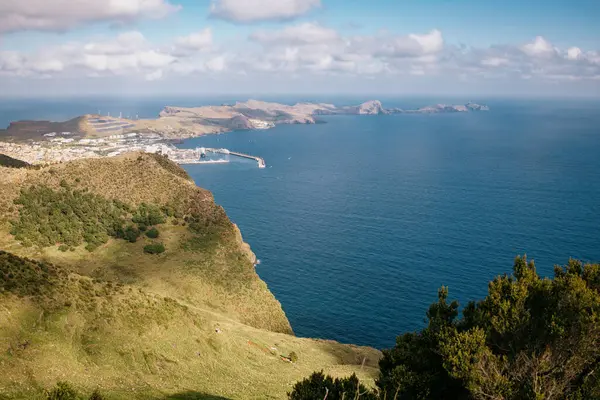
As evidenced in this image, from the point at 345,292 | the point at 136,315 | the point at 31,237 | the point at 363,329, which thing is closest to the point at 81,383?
the point at 136,315

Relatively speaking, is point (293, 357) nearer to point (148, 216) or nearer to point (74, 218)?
point (148, 216)

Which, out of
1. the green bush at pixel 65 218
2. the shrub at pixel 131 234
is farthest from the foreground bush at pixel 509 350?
the green bush at pixel 65 218

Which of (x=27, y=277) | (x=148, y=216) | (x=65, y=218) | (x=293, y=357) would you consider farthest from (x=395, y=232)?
(x=27, y=277)

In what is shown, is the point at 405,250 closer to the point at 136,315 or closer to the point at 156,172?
the point at 156,172

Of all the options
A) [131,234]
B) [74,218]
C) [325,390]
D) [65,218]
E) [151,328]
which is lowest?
[151,328]

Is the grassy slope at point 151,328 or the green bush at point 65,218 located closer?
the grassy slope at point 151,328

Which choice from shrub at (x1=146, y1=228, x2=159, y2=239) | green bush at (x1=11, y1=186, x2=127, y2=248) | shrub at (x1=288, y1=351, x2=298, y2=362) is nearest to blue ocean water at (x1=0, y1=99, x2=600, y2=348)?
shrub at (x1=288, y1=351, x2=298, y2=362)

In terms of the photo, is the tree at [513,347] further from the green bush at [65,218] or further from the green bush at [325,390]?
the green bush at [65,218]

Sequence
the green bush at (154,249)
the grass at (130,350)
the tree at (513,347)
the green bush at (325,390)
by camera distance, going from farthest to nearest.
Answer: the green bush at (154,249) → the grass at (130,350) → the green bush at (325,390) → the tree at (513,347)
